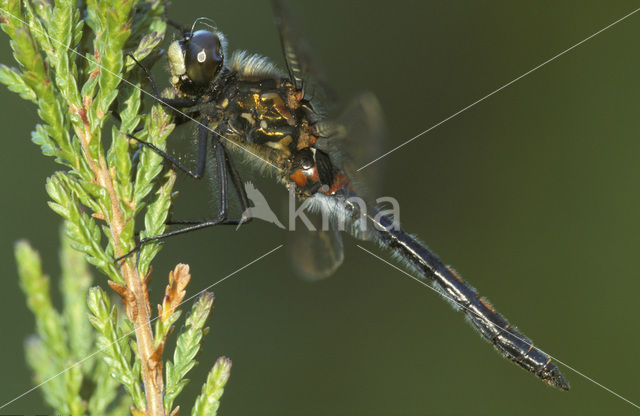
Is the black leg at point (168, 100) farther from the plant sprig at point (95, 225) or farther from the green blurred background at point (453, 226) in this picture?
the green blurred background at point (453, 226)

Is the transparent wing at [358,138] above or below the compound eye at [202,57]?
below

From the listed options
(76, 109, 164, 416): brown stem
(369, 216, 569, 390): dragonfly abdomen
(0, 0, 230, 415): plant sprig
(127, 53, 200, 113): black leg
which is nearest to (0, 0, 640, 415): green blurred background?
(369, 216, 569, 390): dragonfly abdomen

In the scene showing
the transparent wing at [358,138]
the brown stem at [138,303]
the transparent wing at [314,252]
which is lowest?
the transparent wing at [314,252]

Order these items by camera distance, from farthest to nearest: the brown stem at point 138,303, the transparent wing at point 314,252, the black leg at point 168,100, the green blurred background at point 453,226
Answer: the green blurred background at point 453,226 < the transparent wing at point 314,252 < the black leg at point 168,100 < the brown stem at point 138,303

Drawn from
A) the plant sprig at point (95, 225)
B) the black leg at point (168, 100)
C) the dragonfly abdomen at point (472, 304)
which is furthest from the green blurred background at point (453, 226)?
the plant sprig at point (95, 225)

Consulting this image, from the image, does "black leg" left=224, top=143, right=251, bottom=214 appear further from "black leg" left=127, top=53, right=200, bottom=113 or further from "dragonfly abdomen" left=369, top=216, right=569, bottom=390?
"dragonfly abdomen" left=369, top=216, right=569, bottom=390

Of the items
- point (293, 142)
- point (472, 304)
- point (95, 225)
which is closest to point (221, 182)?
point (293, 142)

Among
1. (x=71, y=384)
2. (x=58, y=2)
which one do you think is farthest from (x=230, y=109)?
(x=71, y=384)

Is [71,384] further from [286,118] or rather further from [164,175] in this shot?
[286,118]
